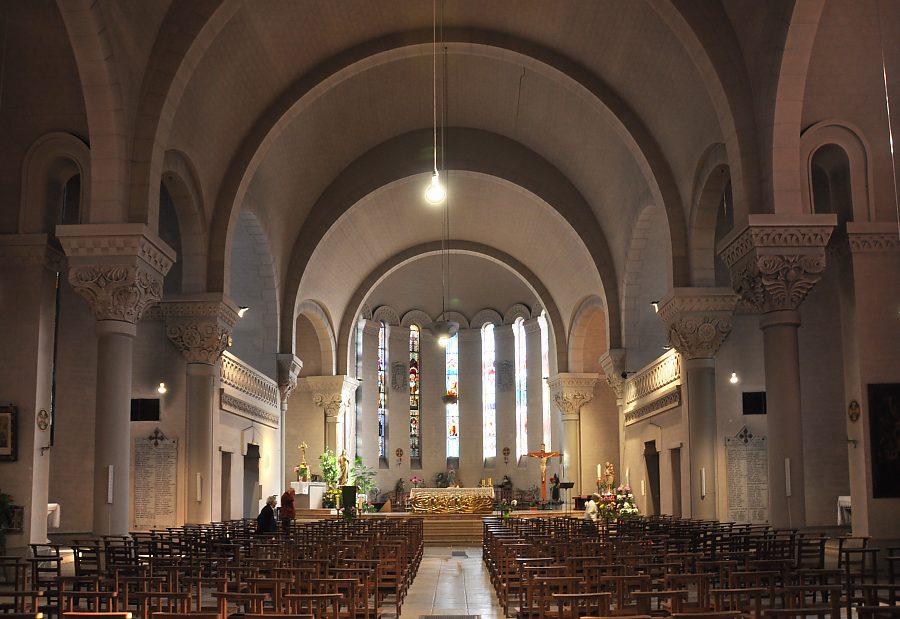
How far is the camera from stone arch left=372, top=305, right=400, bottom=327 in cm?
4172

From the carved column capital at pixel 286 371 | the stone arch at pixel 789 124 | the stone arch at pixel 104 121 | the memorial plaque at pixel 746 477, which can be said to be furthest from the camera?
the carved column capital at pixel 286 371

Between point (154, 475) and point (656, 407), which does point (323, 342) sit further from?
point (656, 407)

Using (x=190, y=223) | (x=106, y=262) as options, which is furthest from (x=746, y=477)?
(x=106, y=262)

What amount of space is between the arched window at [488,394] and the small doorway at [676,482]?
19.5 m

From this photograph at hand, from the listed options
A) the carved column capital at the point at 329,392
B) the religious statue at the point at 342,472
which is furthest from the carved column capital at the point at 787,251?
the carved column capital at the point at 329,392

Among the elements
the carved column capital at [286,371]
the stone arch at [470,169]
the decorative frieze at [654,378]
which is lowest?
the decorative frieze at [654,378]

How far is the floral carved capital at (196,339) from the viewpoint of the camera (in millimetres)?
20188

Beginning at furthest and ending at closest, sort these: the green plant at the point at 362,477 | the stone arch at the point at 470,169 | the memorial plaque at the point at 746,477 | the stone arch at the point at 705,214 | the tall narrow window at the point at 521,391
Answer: the tall narrow window at the point at 521,391, the green plant at the point at 362,477, the stone arch at the point at 470,169, the memorial plaque at the point at 746,477, the stone arch at the point at 705,214

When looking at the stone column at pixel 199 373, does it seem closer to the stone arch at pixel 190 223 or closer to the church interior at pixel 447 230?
the church interior at pixel 447 230

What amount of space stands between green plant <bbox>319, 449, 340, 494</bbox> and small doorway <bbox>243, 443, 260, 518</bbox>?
3.43 m

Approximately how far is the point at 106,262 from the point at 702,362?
1161cm

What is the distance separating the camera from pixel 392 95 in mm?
26031

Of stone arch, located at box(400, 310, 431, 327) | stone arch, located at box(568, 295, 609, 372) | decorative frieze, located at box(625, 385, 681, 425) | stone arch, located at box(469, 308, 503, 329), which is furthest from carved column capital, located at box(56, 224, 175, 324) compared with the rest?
stone arch, located at box(469, 308, 503, 329)

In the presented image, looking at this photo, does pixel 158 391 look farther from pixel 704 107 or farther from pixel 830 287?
pixel 830 287
